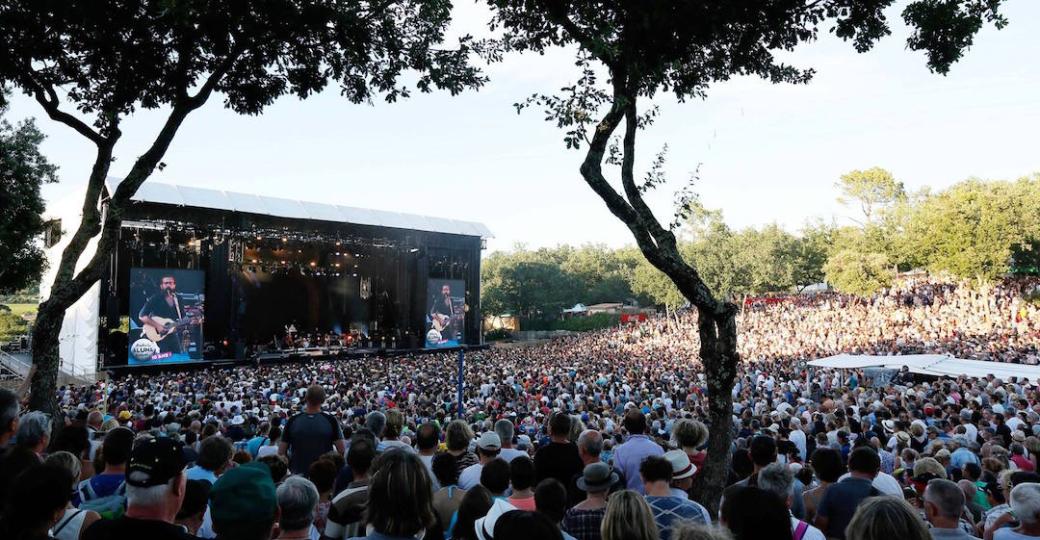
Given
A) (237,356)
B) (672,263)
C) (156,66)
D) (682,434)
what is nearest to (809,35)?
(672,263)

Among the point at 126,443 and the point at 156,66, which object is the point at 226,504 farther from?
the point at 156,66

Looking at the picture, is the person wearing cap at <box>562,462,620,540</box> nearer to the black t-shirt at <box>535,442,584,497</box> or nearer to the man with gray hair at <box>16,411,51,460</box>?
the black t-shirt at <box>535,442,584,497</box>

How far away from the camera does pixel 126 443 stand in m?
3.38

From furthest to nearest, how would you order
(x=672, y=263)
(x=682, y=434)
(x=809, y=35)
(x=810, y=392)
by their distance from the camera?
(x=810, y=392), (x=809, y=35), (x=672, y=263), (x=682, y=434)

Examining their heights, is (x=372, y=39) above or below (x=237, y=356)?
above

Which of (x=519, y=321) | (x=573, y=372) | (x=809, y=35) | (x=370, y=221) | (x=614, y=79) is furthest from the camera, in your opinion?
(x=519, y=321)

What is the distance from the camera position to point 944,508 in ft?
9.73

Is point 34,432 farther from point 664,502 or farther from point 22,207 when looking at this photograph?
point 22,207

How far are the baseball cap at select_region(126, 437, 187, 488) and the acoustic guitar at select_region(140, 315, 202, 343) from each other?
71.8ft

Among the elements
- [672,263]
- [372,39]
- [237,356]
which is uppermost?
[372,39]

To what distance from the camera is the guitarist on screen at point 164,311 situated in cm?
2138

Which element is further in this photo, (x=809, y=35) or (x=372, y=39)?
(x=372, y=39)

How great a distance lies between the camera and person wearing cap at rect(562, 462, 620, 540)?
301 cm

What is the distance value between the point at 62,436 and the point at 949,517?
16.3 feet
